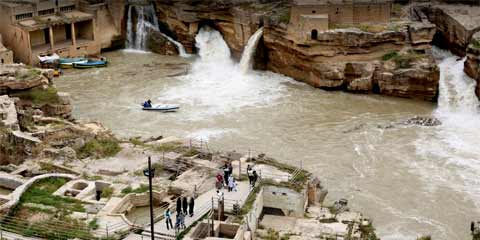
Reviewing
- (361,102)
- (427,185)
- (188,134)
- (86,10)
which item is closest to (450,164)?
(427,185)

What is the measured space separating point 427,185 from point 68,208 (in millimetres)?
16828

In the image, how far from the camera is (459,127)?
135 ft

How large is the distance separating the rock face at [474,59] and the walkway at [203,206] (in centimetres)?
2284

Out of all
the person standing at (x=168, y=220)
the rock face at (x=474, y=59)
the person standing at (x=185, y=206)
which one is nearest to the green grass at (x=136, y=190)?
the person standing at (x=185, y=206)

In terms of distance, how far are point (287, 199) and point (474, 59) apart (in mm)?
23404

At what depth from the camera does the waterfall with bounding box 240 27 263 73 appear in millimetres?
52281

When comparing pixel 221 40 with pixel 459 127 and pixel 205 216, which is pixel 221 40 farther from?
pixel 205 216

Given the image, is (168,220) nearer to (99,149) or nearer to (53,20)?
(99,149)

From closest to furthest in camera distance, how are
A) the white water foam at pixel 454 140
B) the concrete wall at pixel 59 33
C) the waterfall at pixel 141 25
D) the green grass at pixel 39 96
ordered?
1. the white water foam at pixel 454 140
2. the green grass at pixel 39 96
3. the concrete wall at pixel 59 33
4. the waterfall at pixel 141 25

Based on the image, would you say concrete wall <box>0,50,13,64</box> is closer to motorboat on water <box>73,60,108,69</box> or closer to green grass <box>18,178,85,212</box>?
motorboat on water <box>73,60,108,69</box>

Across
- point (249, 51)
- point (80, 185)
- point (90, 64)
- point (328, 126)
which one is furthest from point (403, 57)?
point (80, 185)

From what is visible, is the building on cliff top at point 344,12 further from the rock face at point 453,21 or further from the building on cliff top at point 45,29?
the building on cliff top at point 45,29

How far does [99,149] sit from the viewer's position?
31.9 meters

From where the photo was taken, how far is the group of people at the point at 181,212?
23.8 metres
